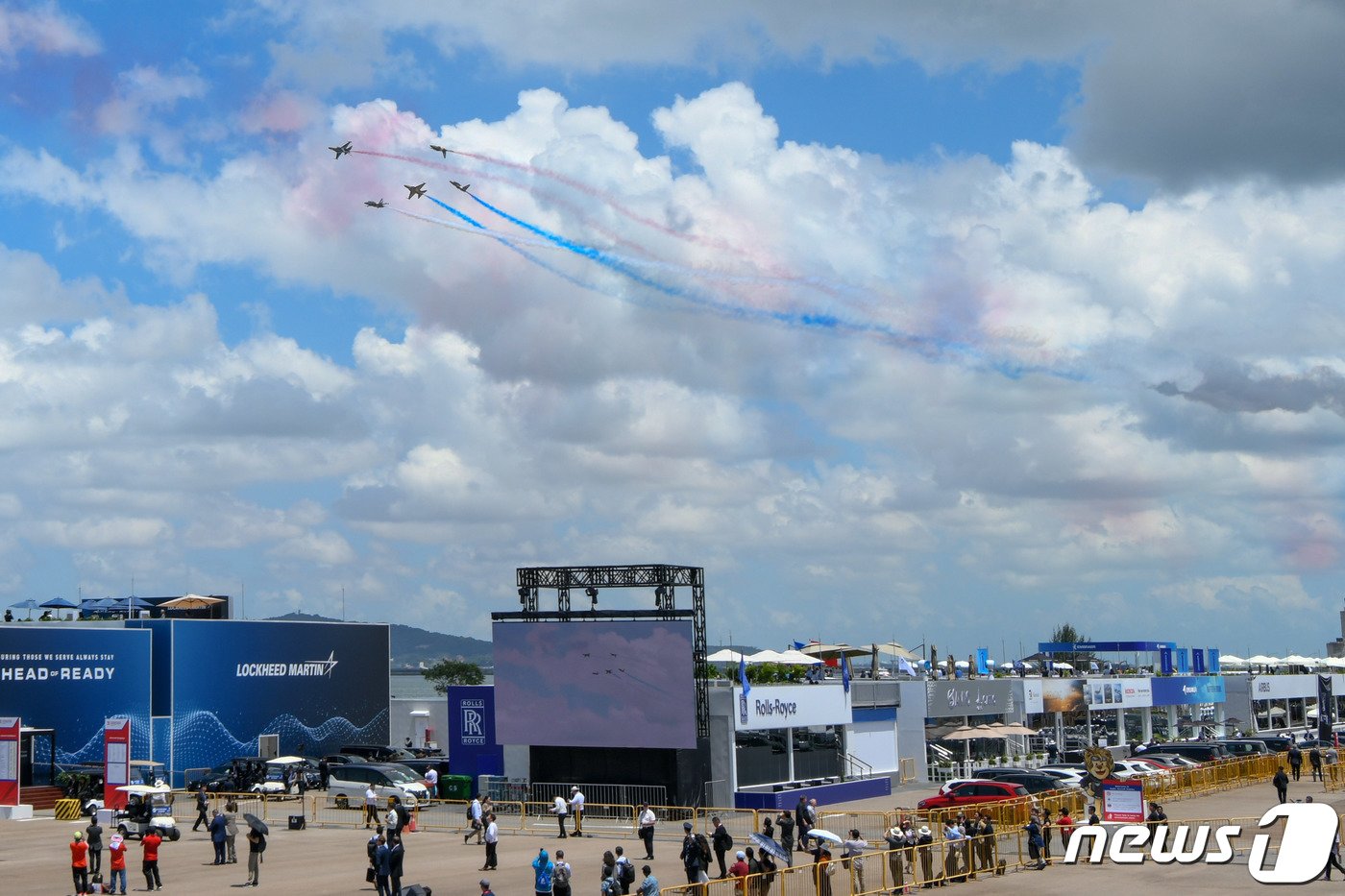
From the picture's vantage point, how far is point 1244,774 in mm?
51562

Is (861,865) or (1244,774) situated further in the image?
(1244,774)

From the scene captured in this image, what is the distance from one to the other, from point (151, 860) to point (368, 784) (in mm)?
17467

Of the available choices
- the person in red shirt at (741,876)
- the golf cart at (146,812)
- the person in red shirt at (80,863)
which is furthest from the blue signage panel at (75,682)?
the person in red shirt at (741,876)

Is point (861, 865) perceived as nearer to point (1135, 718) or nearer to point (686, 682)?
point (686, 682)

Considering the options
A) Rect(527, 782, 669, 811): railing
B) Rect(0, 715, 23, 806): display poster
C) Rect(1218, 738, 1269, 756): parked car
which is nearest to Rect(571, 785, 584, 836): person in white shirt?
Rect(527, 782, 669, 811): railing

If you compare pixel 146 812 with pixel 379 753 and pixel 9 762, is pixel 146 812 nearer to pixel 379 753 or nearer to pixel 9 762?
pixel 9 762

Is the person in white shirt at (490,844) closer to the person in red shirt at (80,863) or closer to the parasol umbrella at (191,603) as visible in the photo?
the person in red shirt at (80,863)

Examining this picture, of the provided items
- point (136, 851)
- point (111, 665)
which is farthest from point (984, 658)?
point (136, 851)

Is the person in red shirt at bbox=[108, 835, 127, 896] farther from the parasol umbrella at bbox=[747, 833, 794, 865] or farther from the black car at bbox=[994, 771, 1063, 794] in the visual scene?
the black car at bbox=[994, 771, 1063, 794]

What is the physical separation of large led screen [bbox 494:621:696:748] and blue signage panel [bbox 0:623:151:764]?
16168mm

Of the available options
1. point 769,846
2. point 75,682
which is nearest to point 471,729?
point 75,682

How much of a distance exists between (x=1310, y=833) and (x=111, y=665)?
4295 cm

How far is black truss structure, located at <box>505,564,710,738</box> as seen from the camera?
46750 mm

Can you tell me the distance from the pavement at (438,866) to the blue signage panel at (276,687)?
1260cm
